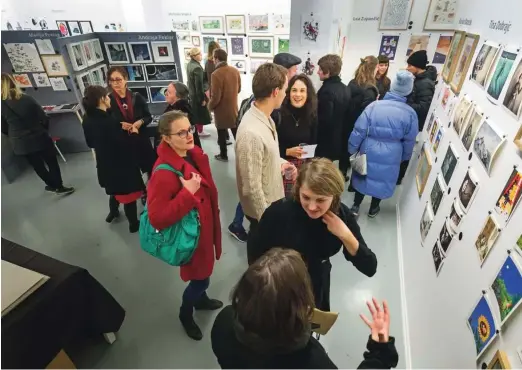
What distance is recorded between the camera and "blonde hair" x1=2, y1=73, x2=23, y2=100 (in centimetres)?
303

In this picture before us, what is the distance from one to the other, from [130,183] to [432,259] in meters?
2.67

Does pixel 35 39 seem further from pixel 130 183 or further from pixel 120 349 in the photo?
pixel 120 349

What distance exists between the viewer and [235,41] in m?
5.73

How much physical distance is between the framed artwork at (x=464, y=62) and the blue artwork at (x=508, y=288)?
1479 millimetres

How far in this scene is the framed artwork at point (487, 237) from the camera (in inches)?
46.9

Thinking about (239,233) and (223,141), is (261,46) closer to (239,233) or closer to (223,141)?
(223,141)

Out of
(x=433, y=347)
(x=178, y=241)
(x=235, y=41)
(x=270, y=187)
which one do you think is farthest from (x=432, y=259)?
(x=235, y=41)

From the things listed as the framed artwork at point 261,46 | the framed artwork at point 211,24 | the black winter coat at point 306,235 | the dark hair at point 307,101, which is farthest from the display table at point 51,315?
the framed artwork at point 211,24

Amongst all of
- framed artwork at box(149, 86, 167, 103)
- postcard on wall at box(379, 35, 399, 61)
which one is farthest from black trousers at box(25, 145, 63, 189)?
postcard on wall at box(379, 35, 399, 61)

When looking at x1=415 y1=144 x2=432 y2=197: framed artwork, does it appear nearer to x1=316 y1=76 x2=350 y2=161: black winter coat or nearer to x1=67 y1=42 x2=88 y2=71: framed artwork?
x1=316 y1=76 x2=350 y2=161: black winter coat

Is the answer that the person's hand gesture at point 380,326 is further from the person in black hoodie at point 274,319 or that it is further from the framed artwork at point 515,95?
the framed artwork at point 515,95

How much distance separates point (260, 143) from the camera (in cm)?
180

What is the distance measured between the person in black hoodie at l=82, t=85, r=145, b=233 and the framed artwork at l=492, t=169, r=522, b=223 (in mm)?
2792

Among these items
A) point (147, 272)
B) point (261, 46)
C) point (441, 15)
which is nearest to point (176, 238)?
point (147, 272)
